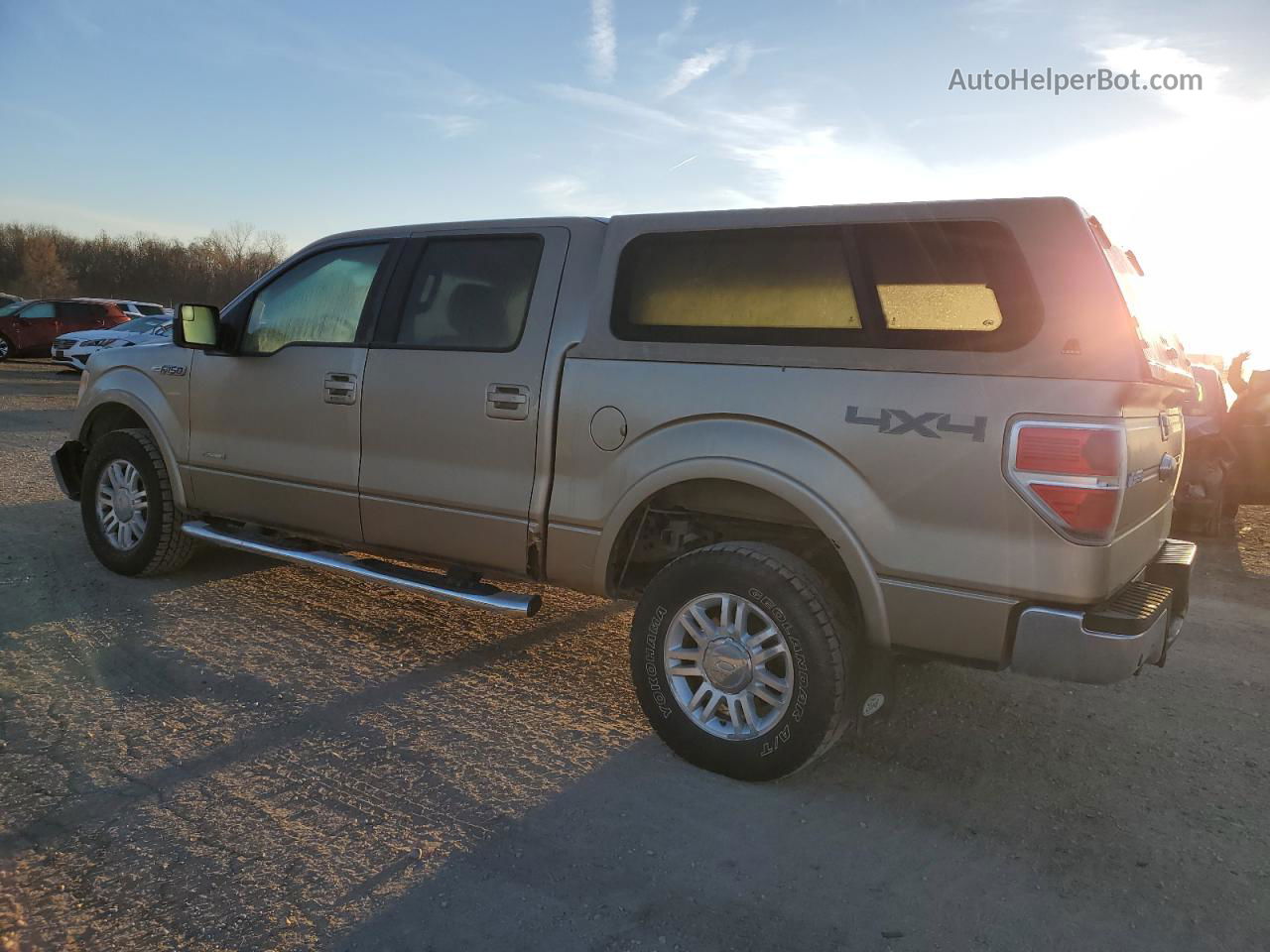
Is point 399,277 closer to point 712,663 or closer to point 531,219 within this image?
point 531,219

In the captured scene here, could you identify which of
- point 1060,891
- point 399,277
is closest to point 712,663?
point 1060,891

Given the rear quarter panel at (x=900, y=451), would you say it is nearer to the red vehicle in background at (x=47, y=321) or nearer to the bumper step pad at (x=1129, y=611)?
the bumper step pad at (x=1129, y=611)

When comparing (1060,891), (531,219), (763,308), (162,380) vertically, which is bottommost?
(1060,891)

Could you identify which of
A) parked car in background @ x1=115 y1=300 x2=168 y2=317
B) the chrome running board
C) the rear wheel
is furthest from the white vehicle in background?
the chrome running board

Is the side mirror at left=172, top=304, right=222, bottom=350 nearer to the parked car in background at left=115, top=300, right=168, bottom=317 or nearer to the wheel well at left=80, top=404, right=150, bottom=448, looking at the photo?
the wheel well at left=80, top=404, right=150, bottom=448

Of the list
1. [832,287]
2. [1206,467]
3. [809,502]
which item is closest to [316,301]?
[832,287]

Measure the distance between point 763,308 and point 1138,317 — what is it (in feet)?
4.10

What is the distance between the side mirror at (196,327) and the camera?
15.5ft

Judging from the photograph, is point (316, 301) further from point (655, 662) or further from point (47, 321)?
point (47, 321)

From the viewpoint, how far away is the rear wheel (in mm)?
5156

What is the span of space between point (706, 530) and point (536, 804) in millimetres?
1294

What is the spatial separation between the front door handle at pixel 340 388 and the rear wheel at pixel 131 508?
1.41 metres

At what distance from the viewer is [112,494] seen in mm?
5336

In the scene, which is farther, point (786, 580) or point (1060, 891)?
point (786, 580)
